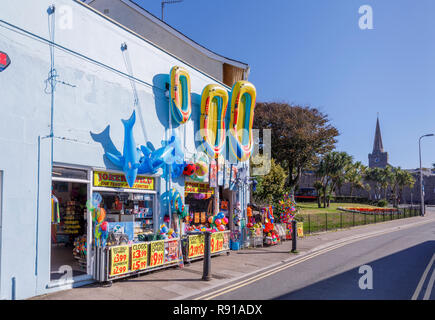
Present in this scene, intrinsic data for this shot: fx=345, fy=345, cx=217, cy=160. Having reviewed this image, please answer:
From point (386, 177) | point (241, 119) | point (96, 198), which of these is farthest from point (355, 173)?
point (96, 198)

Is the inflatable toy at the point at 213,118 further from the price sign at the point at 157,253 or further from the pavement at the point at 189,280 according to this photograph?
the price sign at the point at 157,253

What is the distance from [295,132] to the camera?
33281mm

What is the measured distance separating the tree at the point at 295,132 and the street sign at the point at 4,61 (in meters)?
28.1

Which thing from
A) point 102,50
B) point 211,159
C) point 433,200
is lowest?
point 433,200

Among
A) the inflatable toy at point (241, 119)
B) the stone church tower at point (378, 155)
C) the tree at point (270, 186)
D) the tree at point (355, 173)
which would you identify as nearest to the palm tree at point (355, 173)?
the tree at point (355, 173)

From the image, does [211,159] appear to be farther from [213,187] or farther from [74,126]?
[74,126]

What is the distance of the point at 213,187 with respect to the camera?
15273 mm

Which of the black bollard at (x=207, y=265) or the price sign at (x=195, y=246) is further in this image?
the price sign at (x=195, y=246)

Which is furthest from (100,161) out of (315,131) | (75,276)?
(315,131)

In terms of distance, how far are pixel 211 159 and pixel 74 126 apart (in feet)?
22.2

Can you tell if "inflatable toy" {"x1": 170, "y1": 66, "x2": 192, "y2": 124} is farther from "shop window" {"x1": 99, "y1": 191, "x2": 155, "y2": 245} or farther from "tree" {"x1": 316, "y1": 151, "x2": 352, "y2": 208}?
"tree" {"x1": 316, "y1": 151, "x2": 352, "y2": 208}

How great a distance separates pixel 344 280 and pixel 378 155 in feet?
446

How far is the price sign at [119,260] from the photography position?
29.8 feet

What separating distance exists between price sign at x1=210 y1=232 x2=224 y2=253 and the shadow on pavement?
460 centimetres
